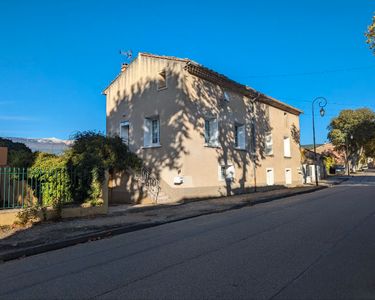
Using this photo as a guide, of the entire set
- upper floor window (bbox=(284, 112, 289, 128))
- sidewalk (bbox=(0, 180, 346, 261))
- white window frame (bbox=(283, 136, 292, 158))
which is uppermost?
upper floor window (bbox=(284, 112, 289, 128))

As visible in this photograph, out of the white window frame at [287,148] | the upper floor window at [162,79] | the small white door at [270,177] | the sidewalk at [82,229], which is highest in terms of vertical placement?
the upper floor window at [162,79]

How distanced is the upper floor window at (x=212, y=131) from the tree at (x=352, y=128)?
42.8m

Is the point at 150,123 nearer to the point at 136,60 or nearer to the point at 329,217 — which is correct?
the point at 136,60

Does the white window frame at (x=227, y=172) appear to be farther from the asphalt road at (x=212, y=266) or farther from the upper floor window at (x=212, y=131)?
the asphalt road at (x=212, y=266)

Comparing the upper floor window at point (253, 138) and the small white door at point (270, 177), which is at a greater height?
the upper floor window at point (253, 138)

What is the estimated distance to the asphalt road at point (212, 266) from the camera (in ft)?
14.9

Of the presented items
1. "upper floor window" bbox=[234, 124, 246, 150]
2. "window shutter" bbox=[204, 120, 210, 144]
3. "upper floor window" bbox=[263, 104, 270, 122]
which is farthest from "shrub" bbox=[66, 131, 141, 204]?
"upper floor window" bbox=[263, 104, 270, 122]

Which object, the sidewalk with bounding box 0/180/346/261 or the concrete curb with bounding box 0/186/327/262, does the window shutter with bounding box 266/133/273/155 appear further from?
the concrete curb with bounding box 0/186/327/262

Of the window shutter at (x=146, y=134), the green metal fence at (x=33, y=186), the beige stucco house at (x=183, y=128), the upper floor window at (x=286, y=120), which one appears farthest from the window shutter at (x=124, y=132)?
the upper floor window at (x=286, y=120)

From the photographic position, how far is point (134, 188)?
18906 millimetres

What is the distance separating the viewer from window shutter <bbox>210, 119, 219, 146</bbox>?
20.3 m

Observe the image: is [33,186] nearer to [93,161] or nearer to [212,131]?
[93,161]

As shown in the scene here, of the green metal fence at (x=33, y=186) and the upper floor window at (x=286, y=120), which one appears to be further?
the upper floor window at (x=286, y=120)

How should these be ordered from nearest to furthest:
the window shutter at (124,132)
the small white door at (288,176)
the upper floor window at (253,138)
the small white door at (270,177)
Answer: the window shutter at (124,132), the upper floor window at (253,138), the small white door at (270,177), the small white door at (288,176)
